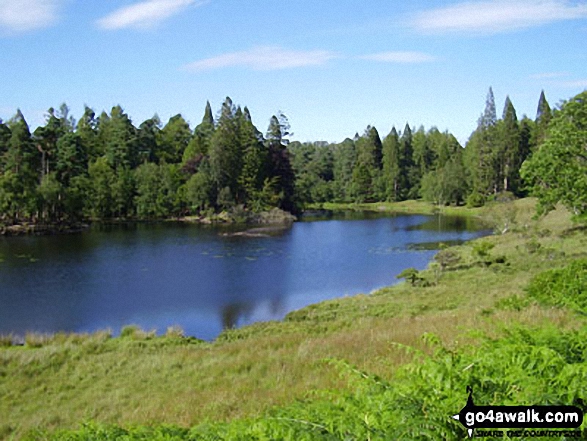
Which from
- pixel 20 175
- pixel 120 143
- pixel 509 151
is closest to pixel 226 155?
pixel 120 143

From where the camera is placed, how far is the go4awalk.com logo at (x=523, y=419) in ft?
8.13

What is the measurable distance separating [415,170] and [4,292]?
73.0m

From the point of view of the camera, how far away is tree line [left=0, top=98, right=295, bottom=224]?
55.7m

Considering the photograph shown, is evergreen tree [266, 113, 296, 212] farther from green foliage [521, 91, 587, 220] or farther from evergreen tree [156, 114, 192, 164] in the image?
green foliage [521, 91, 587, 220]

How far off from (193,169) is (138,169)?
23.5 ft

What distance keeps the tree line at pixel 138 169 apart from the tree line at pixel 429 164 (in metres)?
9.94

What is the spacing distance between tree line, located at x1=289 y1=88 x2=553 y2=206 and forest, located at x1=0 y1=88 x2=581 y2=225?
0.64 feet

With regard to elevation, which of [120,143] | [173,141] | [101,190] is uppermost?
[173,141]

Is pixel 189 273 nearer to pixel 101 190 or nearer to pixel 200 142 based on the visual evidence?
pixel 101 190

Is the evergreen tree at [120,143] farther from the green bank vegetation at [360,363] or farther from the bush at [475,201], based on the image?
the green bank vegetation at [360,363]

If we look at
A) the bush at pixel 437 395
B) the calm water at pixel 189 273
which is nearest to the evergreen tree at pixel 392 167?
the calm water at pixel 189 273

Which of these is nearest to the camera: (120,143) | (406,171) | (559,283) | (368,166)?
(559,283)

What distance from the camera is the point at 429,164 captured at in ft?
299

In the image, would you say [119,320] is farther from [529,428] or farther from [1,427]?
[529,428]
